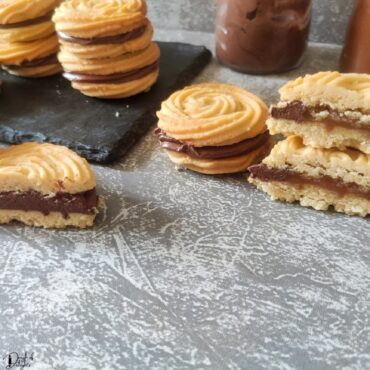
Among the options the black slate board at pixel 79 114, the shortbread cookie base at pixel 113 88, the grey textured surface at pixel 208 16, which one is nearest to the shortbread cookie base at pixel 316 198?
the black slate board at pixel 79 114

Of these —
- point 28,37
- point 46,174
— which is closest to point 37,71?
point 28,37

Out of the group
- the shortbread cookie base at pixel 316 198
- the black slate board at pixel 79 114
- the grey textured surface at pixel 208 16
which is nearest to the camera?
the shortbread cookie base at pixel 316 198

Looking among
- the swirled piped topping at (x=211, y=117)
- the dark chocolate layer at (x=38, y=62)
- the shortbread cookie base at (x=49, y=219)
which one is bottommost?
the shortbread cookie base at (x=49, y=219)

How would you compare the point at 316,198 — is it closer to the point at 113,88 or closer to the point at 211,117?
the point at 211,117

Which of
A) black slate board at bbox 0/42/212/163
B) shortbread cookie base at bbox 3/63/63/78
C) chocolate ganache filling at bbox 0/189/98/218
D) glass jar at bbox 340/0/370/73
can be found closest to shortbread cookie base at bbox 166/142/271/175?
black slate board at bbox 0/42/212/163

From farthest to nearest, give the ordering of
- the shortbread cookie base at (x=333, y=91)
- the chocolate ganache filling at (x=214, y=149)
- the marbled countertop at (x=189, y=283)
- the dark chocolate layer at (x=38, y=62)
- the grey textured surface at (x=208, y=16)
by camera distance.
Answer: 1. the grey textured surface at (x=208, y=16)
2. the dark chocolate layer at (x=38, y=62)
3. the chocolate ganache filling at (x=214, y=149)
4. the shortbread cookie base at (x=333, y=91)
5. the marbled countertop at (x=189, y=283)

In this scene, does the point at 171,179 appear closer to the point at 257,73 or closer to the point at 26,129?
the point at 26,129

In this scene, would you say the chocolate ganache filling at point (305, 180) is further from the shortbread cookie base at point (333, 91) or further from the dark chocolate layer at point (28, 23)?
the dark chocolate layer at point (28, 23)
